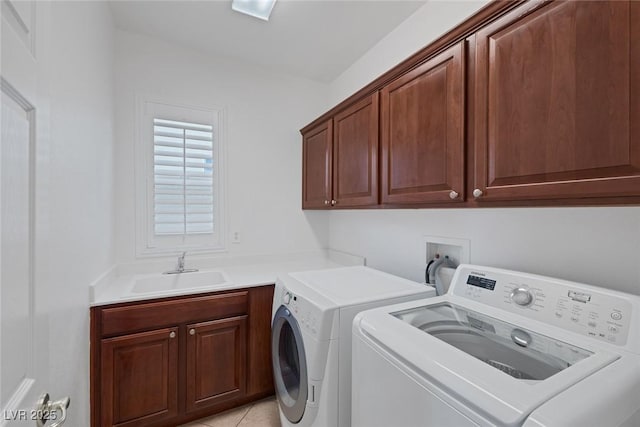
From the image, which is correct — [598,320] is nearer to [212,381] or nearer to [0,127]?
[0,127]

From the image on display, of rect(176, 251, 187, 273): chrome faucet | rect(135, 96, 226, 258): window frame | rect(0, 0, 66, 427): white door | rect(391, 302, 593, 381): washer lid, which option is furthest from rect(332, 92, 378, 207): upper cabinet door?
rect(0, 0, 66, 427): white door

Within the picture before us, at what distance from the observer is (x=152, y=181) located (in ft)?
7.11

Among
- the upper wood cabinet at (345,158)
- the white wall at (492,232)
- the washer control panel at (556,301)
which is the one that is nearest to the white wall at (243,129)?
the upper wood cabinet at (345,158)

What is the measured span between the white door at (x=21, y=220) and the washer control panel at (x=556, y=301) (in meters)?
1.41

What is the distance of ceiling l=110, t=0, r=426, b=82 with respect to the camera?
1.81 m

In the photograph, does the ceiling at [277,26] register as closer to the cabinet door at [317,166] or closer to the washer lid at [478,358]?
the cabinet door at [317,166]

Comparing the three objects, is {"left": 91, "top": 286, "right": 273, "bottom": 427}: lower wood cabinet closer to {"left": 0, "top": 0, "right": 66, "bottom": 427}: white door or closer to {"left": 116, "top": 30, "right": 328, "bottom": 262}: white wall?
{"left": 116, "top": 30, "right": 328, "bottom": 262}: white wall

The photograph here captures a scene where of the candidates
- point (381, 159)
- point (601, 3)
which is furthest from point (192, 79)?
point (601, 3)

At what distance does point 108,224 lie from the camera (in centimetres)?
185

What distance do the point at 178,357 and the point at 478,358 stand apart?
1.72 metres

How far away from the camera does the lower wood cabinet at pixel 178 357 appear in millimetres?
1547

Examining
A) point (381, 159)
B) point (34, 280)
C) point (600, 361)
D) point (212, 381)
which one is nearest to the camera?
point (34, 280)

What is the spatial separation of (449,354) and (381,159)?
113 centimetres

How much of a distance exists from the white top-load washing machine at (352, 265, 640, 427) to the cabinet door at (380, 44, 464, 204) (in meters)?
0.46
